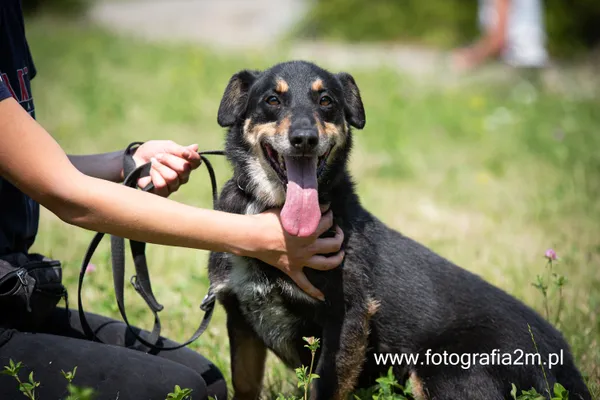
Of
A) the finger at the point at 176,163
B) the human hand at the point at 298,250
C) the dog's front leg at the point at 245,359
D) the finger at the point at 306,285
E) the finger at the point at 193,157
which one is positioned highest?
the finger at the point at 193,157

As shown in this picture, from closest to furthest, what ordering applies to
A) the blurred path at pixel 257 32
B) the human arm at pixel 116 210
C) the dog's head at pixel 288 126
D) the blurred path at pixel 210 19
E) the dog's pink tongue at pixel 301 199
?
the human arm at pixel 116 210, the dog's pink tongue at pixel 301 199, the dog's head at pixel 288 126, the blurred path at pixel 257 32, the blurred path at pixel 210 19

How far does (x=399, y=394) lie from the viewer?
123 inches

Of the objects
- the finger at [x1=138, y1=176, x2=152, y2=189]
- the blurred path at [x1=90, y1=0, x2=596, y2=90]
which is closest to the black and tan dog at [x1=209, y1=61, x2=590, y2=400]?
the finger at [x1=138, y1=176, x2=152, y2=189]

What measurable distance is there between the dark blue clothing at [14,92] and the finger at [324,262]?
1.20 metres

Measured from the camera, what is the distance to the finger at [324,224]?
2.74m

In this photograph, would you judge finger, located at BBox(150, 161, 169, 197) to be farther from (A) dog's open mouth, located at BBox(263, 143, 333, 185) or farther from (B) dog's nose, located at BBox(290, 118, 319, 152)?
(B) dog's nose, located at BBox(290, 118, 319, 152)

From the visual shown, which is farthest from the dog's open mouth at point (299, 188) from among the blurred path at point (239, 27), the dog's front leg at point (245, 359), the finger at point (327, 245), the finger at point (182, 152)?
the blurred path at point (239, 27)

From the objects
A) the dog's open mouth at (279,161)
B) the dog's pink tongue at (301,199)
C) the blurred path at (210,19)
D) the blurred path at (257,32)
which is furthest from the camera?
the blurred path at (210,19)

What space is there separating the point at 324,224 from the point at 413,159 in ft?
15.9

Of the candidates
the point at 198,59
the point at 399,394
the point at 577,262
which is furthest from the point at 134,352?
the point at 198,59

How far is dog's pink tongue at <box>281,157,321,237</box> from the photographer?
8.62 ft

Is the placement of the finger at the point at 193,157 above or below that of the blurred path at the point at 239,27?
below

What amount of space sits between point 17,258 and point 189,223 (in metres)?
0.76

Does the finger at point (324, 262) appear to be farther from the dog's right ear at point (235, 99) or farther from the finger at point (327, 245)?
the dog's right ear at point (235, 99)
